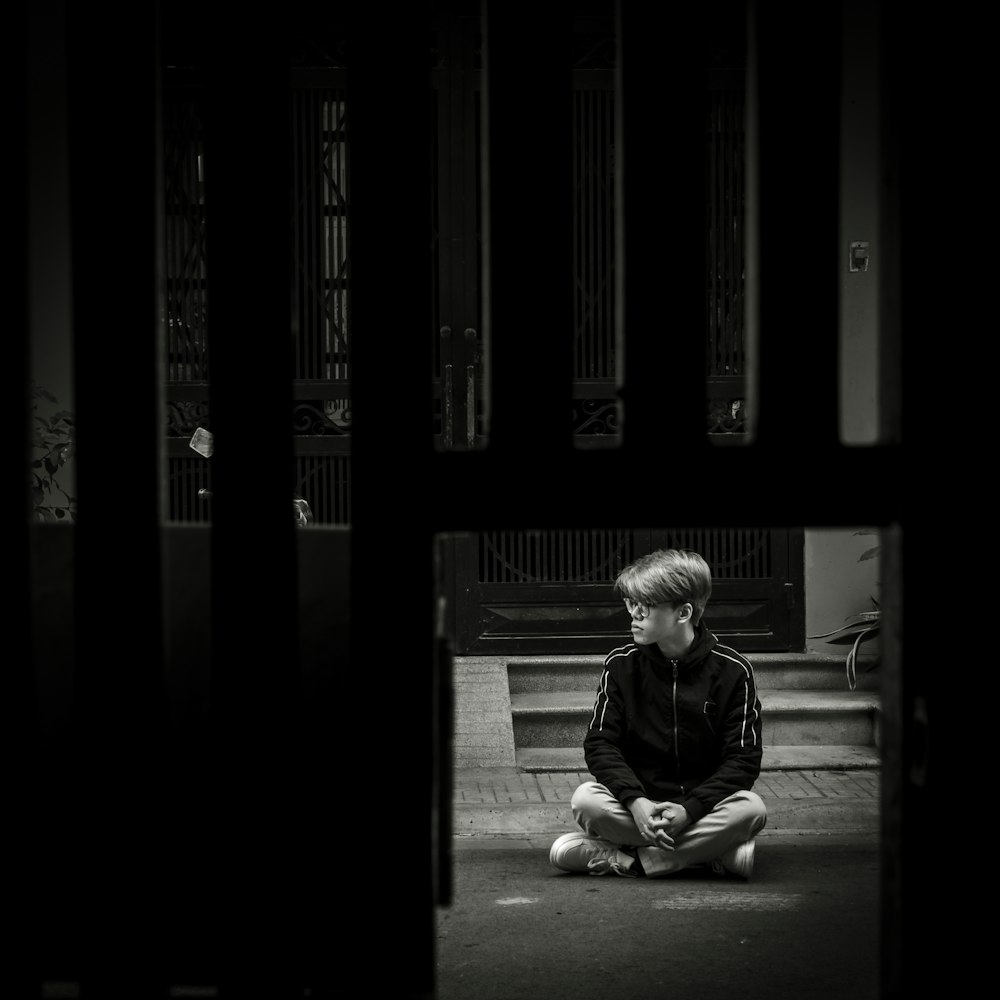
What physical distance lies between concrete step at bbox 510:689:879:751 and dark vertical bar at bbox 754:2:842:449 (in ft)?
16.2

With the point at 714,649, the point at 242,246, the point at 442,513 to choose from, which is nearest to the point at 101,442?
the point at 242,246

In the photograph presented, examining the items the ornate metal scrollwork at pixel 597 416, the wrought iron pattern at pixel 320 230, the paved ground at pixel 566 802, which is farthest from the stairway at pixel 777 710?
the wrought iron pattern at pixel 320 230

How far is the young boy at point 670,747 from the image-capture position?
171 inches

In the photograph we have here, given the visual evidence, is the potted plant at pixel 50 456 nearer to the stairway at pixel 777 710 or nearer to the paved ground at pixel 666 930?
the stairway at pixel 777 710

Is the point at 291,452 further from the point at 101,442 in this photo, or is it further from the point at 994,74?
the point at 994,74

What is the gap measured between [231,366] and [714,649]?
10.6ft

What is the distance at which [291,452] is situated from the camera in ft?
5.19

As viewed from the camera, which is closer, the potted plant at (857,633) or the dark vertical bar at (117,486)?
the dark vertical bar at (117,486)

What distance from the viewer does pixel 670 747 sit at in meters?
4.43

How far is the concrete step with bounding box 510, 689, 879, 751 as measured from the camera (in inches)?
253

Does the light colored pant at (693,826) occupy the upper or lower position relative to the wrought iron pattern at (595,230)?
lower

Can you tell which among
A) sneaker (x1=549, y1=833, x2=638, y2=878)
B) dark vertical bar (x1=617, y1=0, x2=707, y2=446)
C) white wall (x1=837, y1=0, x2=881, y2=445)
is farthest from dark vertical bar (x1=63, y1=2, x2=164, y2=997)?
white wall (x1=837, y1=0, x2=881, y2=445)

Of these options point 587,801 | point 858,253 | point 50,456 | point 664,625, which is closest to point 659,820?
point 587,801

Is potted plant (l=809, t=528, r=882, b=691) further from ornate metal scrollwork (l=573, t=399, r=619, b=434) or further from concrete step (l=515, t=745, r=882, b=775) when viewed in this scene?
ornate metal scrollwork (l=573, t=399, r=619, b=434)
